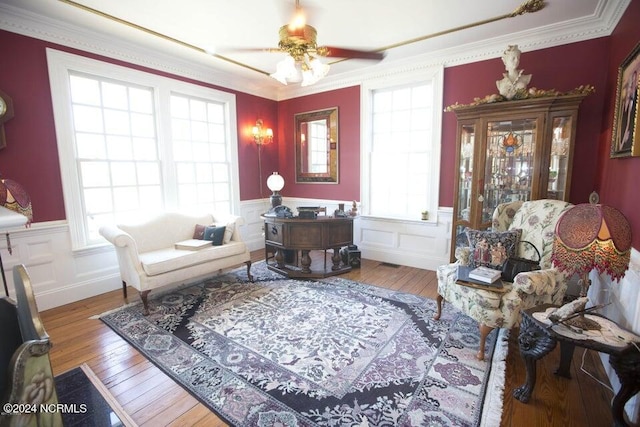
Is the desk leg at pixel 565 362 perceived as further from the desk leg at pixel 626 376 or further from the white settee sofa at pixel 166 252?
the white settee sofa at pixel 166 252

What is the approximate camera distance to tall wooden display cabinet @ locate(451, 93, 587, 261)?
301 centimetres

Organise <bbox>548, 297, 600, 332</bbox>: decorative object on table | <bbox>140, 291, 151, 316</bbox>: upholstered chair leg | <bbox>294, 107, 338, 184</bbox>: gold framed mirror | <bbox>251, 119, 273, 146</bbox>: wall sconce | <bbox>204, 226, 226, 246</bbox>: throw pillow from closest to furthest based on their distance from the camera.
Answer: <bbox>548, 297, 600, 332</bbox>: decorative object on table < <bbox>140, 291, 151, 316</bbox>: upholstered chair leg < <bbox>204, 226, 226, 246</bbox>: throw pillow < <bbox>294, 107, 338, 184</bbox>: gold framed mirror < <bbox>251, 119, 273, 146</bbox>: wall sconce

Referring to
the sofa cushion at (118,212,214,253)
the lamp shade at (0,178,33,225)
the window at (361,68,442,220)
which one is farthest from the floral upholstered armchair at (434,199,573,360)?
the lamp shade at (0,178,33,225)

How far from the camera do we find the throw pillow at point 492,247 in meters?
2.63

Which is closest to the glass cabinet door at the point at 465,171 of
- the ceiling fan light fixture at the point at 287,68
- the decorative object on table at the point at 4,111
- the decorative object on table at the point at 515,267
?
the decorative object on table at the point at 515,267

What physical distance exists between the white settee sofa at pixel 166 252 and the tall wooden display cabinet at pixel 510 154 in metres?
2.81

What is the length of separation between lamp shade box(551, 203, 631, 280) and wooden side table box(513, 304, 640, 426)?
0.32 metres

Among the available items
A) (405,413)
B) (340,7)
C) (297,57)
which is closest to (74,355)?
(405,413)

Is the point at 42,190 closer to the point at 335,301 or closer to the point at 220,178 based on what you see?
the point at 220,178

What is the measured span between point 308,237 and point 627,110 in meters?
3.19

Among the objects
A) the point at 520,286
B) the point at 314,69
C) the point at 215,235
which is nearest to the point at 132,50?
the point at 215,235

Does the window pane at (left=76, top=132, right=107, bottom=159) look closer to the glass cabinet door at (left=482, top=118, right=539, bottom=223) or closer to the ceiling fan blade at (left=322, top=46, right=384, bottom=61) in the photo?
the ceiling fan blade at (left=322, top=46, right=384, bottom=61)

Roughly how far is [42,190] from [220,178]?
85.5 inches

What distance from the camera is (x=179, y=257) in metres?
3.27
